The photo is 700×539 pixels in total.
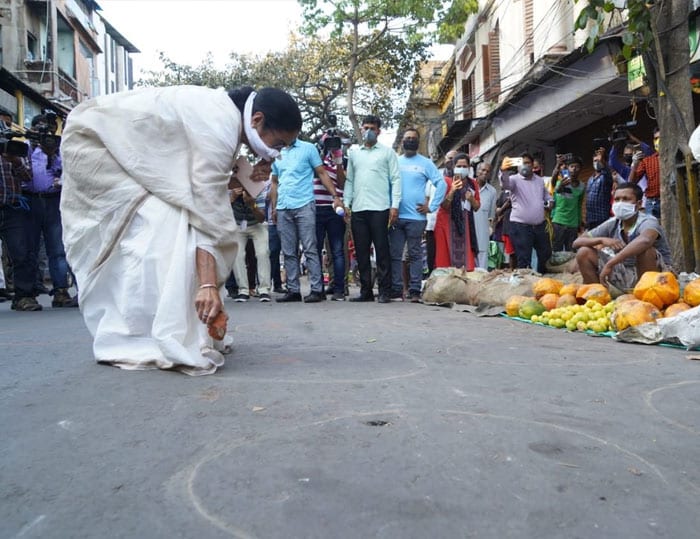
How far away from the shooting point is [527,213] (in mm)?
8023

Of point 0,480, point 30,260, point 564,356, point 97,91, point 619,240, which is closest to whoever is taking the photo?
point 0,480

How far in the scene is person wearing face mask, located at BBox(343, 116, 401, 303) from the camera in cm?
718

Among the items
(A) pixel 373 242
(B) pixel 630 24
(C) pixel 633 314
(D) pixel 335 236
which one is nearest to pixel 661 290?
(C) pixel 633 314

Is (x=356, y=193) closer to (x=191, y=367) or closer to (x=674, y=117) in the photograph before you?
(x=674, y=117)

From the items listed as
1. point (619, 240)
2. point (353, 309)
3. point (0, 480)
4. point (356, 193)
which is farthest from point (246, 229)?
point (0, 480)

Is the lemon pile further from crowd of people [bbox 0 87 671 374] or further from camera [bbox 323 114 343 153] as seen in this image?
camera [bbox 323 114 343 153]

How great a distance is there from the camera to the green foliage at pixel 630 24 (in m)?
5.25

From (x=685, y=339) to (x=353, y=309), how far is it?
2.98 metres

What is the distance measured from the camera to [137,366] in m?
2.94

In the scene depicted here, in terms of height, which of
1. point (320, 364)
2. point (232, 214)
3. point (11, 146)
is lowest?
point (320, 364)

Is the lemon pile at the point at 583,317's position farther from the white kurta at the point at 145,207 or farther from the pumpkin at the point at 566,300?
the white kurta at the point at 145,207

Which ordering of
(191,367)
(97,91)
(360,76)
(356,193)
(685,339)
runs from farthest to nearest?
(97,91), (360,76), (356,193), (685,339), (191,367)

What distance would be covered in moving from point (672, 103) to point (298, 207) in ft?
11.9

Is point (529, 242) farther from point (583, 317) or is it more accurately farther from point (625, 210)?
point (583, 317)
